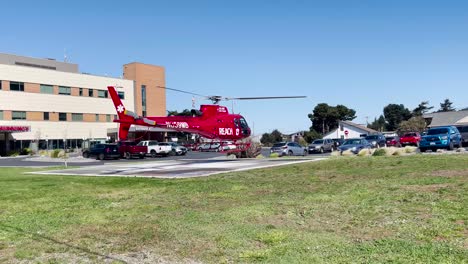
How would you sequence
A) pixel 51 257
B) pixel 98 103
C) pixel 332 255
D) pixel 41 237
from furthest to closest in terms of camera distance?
pixel 98 103
pixel 41 237
pixel 51 257
pixel 332 255

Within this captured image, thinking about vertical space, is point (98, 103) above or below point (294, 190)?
above

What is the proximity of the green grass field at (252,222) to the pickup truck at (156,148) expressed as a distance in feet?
110

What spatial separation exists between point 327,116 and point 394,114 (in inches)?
1481

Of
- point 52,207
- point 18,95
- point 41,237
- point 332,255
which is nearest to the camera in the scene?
point 332,255

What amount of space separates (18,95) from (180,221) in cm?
6505

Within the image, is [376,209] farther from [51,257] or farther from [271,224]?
[51,257]

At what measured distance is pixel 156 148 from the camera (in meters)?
47.4

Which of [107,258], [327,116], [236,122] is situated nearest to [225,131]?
[236,122]

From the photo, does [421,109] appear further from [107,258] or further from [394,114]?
[107,258]

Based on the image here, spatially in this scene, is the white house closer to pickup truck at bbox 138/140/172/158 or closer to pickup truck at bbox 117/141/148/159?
pickup truck at bbox 138/140/172/158

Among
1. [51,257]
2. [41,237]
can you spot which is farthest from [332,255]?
[41,237]

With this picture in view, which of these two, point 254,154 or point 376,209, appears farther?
point 254,154

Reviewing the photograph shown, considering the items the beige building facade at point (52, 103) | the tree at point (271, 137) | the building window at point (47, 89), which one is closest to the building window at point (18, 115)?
the beige building facade at point (52, 103)

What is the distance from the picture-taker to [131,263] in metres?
5.90
